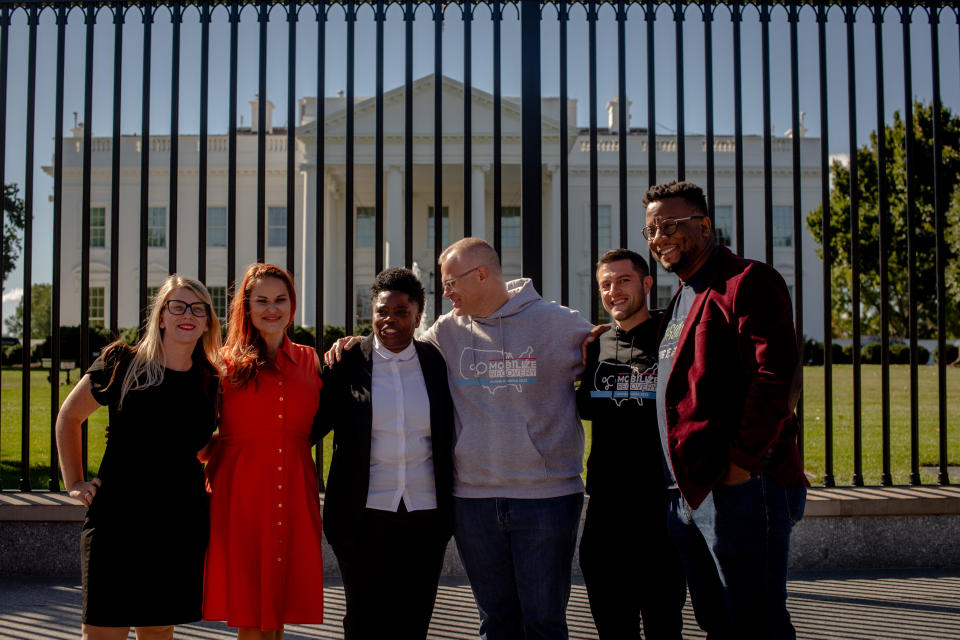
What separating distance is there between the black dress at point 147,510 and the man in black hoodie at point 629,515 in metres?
1.66

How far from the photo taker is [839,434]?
9992 millimetres

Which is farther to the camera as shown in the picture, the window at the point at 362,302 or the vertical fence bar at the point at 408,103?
the window at the point at 362,302

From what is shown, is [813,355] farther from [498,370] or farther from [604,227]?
[498,370]

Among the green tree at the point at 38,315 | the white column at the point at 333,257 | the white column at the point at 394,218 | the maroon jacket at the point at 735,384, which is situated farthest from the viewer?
the green tree at the point at 38,315

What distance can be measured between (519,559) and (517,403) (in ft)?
→ 2.06

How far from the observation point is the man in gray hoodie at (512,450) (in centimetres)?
298

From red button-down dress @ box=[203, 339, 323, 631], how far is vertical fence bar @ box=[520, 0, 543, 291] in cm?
205

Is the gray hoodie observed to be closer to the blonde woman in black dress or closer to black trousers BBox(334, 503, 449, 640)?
black trousers BBox(334, 503, 449, 640)

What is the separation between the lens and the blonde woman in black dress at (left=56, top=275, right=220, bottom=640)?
2.98m

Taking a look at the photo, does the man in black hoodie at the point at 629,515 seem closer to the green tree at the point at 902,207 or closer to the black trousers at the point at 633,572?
the black trousers at the point at 633,572

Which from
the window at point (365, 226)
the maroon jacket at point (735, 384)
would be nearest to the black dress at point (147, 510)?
the maroon jacket at point (735, 384)

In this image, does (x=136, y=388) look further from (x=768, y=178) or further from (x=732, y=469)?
(x=768, y=178)

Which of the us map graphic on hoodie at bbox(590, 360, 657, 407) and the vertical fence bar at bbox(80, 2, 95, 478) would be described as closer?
the us map graphic on hoodie at bbox(590, 360, 657, 407)

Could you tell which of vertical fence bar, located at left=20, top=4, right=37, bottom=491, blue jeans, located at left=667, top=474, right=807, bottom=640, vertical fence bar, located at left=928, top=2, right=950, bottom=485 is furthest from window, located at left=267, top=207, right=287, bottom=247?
blue jeans, located at left=667, top=474, right=807, bottom=640
